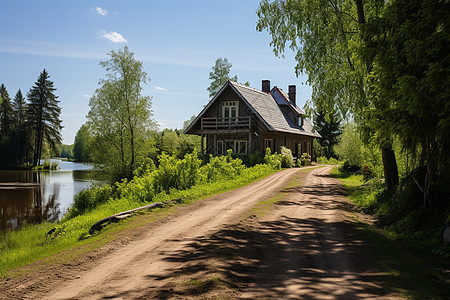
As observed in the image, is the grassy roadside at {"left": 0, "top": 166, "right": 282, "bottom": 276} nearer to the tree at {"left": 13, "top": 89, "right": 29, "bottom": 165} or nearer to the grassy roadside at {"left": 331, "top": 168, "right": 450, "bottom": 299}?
the grassy roadside at {"left": 331, "top": 168, "right": 450, "bottom": 299}

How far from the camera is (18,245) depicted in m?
13.0

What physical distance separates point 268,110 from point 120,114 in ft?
48.0

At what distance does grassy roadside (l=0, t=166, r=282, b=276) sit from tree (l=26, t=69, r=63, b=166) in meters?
46.8

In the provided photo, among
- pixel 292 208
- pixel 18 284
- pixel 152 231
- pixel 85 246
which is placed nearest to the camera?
pixel 18 284

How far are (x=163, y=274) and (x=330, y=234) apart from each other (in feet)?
15.9

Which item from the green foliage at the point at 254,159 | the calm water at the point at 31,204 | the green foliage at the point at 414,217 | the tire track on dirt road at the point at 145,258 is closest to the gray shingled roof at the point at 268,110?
the green foliage at the point at 254,159

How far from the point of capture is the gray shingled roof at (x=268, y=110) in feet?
104

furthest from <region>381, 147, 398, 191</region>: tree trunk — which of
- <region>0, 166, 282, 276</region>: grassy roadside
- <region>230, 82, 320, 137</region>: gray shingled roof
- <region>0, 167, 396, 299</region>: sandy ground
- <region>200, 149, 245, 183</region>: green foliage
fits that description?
<region>230, 82, 320, 137</region>: gray shingled roof

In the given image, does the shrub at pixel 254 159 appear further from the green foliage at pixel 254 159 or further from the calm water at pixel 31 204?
the calm water at pixel 31 204

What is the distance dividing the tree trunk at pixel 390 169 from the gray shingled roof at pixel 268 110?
1659cm

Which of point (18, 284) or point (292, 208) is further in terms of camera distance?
point (292, 208)

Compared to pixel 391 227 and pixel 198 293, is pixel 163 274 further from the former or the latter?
pixel 391 227

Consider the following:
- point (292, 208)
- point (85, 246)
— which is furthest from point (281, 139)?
point (85, 246)

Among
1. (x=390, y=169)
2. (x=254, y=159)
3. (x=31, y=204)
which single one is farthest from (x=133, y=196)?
(x=254, y=159)
